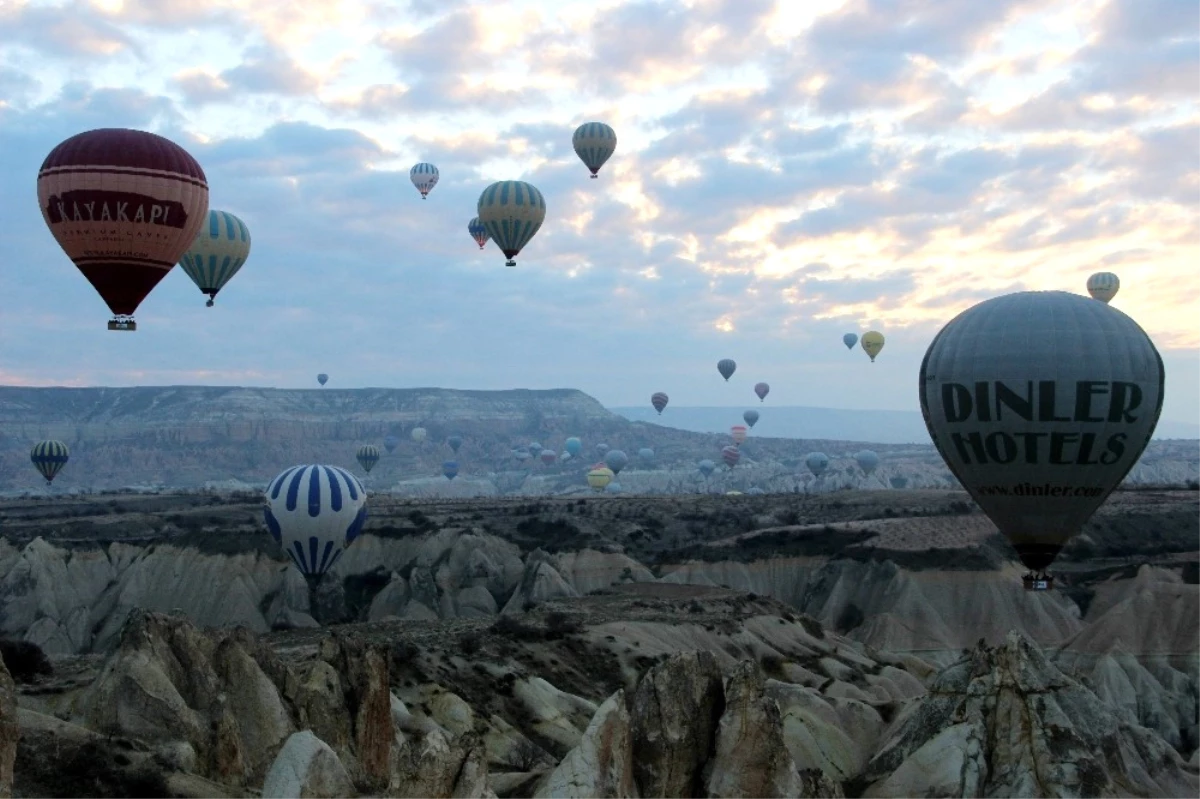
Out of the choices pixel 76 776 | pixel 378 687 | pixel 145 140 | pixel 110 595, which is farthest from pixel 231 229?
pixel 76 776

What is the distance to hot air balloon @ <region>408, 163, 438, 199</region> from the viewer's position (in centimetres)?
12450

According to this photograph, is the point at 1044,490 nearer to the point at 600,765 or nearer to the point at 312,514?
the point at 600,765

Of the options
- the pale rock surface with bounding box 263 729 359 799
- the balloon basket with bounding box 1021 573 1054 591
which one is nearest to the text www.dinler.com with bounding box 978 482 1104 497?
the balloon basket with bounding box 1021 573 1054 591

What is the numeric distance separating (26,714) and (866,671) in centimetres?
4843

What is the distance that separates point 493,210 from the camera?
86.3 metres

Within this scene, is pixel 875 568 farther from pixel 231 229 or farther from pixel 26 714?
pixel 26 714

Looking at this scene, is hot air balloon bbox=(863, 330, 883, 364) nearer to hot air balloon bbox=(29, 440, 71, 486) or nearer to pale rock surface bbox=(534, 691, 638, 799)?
hot air balloon bbox=(29, 440, 71, 486)

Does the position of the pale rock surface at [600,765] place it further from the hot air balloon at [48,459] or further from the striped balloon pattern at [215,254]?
the hot air balloon at [48,459]

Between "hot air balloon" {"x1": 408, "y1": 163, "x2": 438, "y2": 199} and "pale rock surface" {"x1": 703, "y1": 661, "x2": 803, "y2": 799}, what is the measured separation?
99.6 m

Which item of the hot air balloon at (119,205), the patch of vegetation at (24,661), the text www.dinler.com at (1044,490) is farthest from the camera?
the hot air balloon at (119,205)

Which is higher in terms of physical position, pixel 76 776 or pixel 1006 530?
pixel 1006 530

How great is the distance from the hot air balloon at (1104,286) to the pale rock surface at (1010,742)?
107 metres

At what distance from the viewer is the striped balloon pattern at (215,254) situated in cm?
6894

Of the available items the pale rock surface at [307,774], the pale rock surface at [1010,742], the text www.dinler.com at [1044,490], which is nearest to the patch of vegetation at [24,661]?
the pale rock surface at [307,774]
